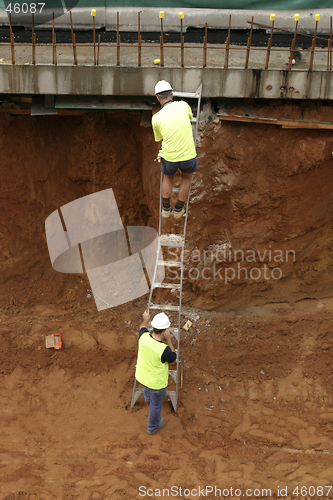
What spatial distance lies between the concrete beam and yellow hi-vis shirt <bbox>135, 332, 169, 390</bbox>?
386cm

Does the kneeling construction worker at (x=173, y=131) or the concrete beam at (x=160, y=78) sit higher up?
the concrete beam at (x=160, y=78)

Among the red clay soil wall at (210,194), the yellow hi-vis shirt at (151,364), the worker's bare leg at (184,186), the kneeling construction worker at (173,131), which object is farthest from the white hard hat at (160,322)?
the red clay soil wall at (210,194)

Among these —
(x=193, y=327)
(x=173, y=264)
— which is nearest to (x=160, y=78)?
(x=173, y=264)

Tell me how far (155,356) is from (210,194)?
3098 mm

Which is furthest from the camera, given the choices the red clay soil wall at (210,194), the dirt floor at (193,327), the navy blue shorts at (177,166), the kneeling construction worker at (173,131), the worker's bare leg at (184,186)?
the red clay soil wall at (210,194)

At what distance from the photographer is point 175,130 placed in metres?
6.04

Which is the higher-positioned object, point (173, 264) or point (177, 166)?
point (177, 166)

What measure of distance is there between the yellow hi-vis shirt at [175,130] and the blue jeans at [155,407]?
11.3 feet

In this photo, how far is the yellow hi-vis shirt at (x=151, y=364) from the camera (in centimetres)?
655

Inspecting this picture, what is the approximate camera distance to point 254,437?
24.7 ft

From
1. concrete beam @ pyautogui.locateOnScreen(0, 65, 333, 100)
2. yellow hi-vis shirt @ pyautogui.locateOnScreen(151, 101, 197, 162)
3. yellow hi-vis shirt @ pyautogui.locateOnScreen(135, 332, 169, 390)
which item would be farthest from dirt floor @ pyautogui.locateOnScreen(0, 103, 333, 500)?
yellow hi-vis shirt @ pyautogui.locateOnScreen(151, 101, 197, 162)

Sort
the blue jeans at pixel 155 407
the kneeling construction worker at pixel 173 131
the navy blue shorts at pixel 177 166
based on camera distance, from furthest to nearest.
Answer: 1. the blue jeans at pixel 155 407
2. the navy blue shorts at pixel 177 166
3. the kneeling construction worker at pixel 173 131

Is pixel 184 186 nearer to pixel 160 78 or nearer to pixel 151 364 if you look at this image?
pixel 160 78

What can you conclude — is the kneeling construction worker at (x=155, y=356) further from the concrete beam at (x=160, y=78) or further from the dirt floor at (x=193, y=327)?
the concrete beam at (x=160, y=78)
